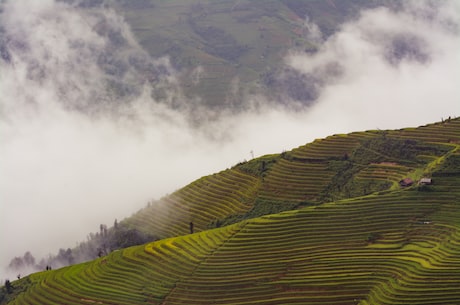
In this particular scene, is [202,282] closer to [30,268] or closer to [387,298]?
A: [387,298]

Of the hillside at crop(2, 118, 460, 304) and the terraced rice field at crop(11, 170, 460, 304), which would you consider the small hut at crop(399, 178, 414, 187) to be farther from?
the terraced rice field at crop(11, 170, 460, 304)

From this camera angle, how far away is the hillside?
8731 cm

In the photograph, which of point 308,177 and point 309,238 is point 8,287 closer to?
point 309,238

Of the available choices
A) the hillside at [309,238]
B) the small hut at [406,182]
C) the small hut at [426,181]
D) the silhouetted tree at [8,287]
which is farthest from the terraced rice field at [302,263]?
the silhouetted tree at [8,287]

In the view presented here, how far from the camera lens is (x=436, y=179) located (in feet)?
354

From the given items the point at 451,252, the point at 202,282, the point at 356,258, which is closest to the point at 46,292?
the point at 202,282

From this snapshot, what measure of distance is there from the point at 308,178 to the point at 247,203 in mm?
10892

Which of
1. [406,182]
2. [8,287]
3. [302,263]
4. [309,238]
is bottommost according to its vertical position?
[302,263]

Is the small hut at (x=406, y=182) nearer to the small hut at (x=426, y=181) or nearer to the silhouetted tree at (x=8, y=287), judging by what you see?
the small hut at (x=426, y=181)

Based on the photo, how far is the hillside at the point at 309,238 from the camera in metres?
87.3

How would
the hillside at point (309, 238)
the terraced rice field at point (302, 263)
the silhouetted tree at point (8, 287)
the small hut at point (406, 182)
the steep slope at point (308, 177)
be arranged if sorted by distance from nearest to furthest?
the terraced rice field at point (302, 263), the hillside at point (309, 238), the small hut at point (406, 182), the silhouetted tree at point (8, 287), the steep slope at point (308, 177)

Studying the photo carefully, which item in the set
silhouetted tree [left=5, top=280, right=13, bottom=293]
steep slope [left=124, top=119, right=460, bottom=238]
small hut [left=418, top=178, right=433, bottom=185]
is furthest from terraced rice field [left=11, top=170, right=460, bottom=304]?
steep slope [left=124, top=119, right=460, bottom=238]

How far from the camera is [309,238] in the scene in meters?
97.9

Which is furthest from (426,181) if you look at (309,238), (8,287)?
(8,287)
